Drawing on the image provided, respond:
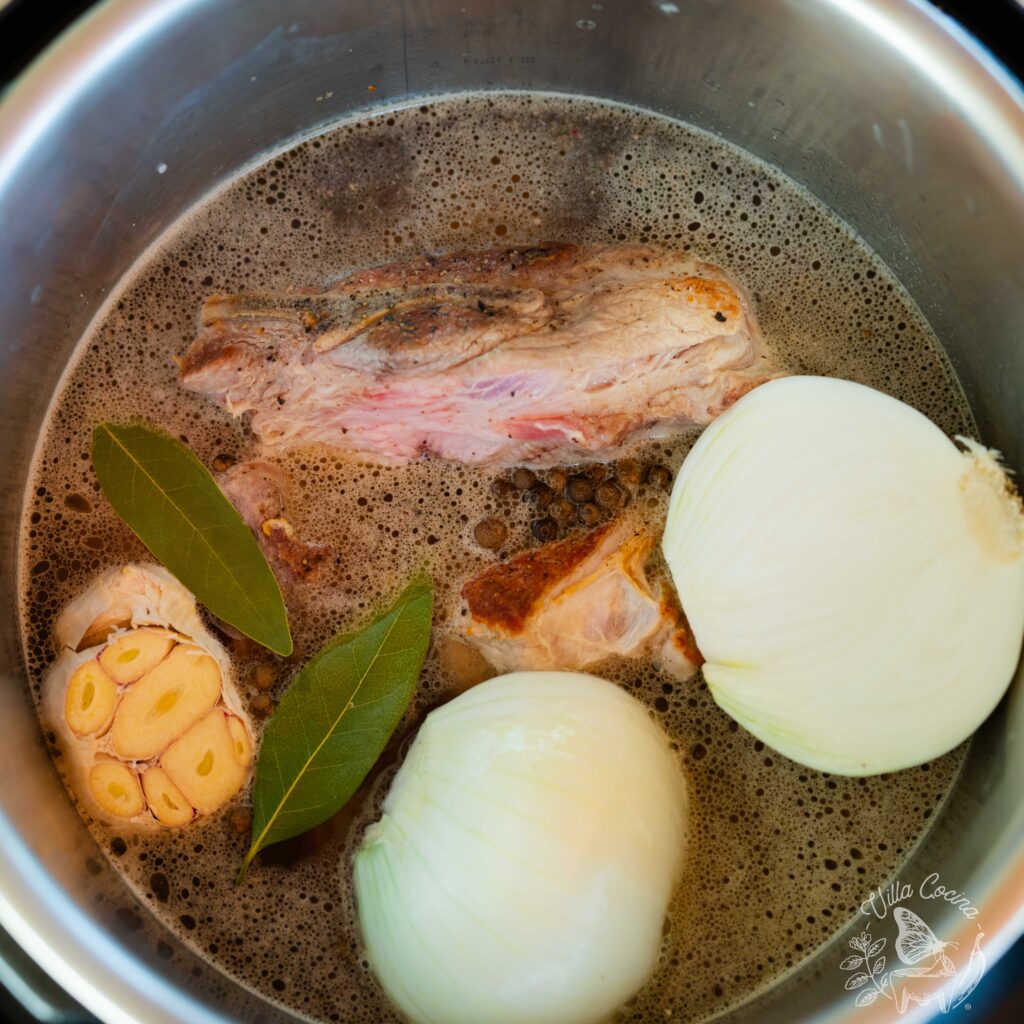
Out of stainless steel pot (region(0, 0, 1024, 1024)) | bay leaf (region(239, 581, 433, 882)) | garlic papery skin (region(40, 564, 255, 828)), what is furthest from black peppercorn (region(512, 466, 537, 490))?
stainless steel pot (region(0, 0, 1024, 1024))

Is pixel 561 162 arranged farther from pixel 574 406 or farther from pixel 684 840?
pixel 684 840

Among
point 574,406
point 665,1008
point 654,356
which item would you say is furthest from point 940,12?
point 665,1008

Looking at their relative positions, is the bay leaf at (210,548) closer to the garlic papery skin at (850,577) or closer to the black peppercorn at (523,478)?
the black peppercorn at (523,478)

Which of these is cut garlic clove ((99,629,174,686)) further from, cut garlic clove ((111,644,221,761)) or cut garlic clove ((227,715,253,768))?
cut garlic clove ((227,715,253,768))

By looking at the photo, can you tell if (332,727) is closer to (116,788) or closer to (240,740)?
(240,740)

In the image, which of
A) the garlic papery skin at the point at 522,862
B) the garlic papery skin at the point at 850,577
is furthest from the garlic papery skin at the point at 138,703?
the garlic papery skin at the point at 850,577
